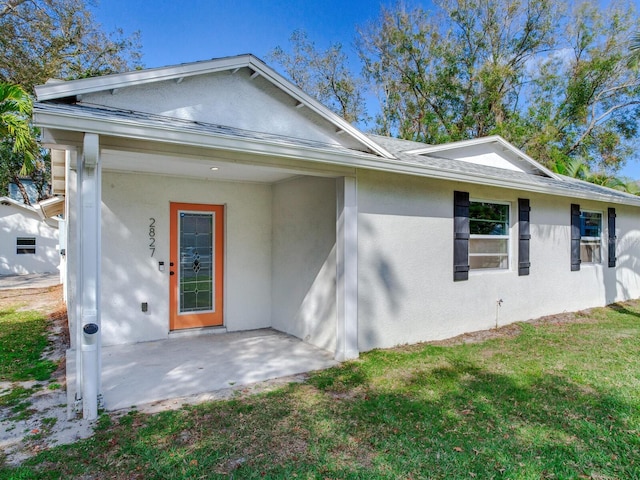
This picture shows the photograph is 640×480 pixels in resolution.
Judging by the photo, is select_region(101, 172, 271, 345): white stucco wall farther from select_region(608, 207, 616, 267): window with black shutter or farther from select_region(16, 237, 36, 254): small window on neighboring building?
select_region(16, 237, 36, 254): small window on neighboring building

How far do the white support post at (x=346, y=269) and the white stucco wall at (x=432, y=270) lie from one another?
15 cm

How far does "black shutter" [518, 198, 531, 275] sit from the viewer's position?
7.37 metres

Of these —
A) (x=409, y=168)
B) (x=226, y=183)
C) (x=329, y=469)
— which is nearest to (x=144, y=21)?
(x=226, y=183)

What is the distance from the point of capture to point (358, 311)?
5.44 m

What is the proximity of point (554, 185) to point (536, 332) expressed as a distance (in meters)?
2.92

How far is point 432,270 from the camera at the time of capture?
245 inches

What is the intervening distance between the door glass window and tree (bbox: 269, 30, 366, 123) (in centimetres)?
1661

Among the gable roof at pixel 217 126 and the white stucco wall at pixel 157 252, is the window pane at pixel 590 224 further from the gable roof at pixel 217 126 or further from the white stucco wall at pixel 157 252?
the white stucco wall at pixel 157 252

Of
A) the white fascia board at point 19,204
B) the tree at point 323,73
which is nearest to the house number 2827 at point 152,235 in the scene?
the white fascia board at point 19,204

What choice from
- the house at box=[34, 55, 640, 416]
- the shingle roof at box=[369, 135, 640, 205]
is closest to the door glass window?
the house at box=[34, 55, 640, 416]

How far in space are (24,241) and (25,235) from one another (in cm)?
28

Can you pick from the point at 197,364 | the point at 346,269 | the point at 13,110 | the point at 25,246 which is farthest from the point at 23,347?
the point at 25,246

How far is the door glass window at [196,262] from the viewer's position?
643 cm

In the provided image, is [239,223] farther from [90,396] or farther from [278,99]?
[90,396]
